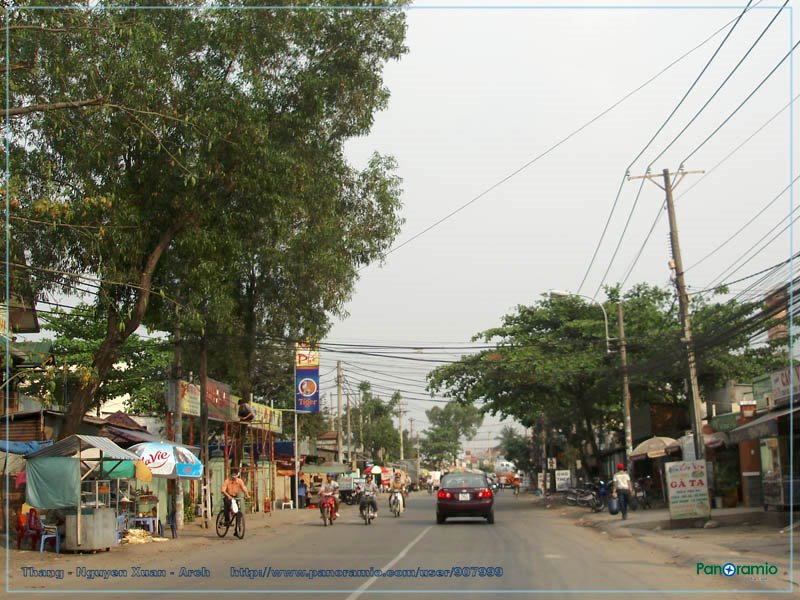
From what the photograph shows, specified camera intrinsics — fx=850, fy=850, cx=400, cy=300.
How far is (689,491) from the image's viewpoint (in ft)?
75.0

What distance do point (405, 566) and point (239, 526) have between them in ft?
30.4

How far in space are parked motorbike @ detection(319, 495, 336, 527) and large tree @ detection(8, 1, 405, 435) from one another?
34.6 feet

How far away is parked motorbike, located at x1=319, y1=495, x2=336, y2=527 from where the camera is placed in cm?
2922

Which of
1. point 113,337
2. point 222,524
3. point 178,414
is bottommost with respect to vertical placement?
point 222,524

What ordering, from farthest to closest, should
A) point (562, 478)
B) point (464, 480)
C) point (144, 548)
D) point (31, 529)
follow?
point (562, 478) → point (464, 480) → point (144, 548) → point (31, 529)

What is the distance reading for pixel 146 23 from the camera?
17203mm

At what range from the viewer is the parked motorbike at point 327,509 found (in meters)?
29.2

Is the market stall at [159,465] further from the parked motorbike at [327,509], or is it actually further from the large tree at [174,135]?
the parked motorbike at [327,509]

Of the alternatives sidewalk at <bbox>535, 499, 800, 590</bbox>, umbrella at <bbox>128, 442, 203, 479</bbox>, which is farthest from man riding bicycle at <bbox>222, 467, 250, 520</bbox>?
sidewalk at <bbox>535, 499, 800, 590</bbox>

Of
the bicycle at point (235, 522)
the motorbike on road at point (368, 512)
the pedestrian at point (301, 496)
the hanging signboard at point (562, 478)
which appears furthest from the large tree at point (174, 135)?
the hanging signboard at point (562, 478)

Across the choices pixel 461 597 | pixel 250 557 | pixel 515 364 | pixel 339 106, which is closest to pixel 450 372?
pixel 515 364

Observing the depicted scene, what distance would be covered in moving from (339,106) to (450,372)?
76.6 feet

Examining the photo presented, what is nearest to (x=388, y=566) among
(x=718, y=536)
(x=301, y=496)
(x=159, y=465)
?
(x=159, y=465)

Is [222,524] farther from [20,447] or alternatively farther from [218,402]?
[218,402]
